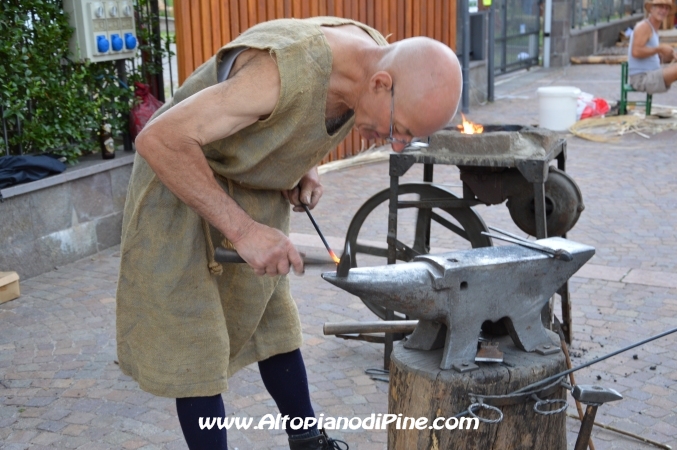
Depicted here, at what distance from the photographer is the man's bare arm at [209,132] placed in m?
2.17

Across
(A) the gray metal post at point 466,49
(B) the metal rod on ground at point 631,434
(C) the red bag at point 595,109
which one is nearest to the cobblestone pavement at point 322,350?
(B) the metal rod on ground at point 631,434

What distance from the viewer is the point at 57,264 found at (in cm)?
551

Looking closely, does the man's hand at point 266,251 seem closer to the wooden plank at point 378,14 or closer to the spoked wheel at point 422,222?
the spoked wheel at point 422,222

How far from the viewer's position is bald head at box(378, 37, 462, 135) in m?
2.25

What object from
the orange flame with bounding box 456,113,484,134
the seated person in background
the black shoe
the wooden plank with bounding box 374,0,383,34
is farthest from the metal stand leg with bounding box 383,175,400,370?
the seated person in background

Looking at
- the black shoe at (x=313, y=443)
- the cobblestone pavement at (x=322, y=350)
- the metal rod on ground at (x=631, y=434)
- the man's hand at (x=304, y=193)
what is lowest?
the metal rod on ground at (x=631, y=434)

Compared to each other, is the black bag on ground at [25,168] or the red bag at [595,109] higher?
the black bag on ground at [25,168]

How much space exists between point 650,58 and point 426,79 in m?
8.75

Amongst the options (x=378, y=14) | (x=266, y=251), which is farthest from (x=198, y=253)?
(x=378, y=14)

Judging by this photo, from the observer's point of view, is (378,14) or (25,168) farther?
(378,14)

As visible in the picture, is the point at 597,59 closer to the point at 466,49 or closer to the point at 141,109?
the point at 466,49

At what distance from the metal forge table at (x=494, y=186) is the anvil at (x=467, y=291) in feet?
3.61

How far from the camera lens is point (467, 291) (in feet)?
7.59

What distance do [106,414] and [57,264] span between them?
7.13ft
